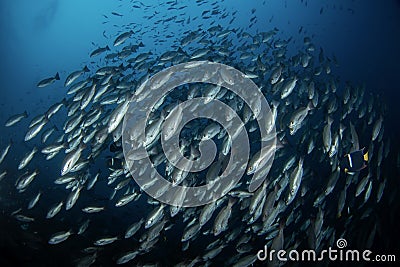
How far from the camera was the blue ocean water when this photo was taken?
912 centimetres

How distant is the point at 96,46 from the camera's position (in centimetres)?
4584

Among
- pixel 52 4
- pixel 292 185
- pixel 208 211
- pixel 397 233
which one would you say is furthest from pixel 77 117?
pixel 52 4

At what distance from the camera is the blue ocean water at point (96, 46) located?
29.9ft

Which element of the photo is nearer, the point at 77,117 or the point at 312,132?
the point at 77,117

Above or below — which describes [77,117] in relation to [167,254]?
above

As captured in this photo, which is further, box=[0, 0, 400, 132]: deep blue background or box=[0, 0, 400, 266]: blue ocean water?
box=[0, 0, 400, 132]: deep blue background

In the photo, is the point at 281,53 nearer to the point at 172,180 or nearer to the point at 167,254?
the point at 172,180

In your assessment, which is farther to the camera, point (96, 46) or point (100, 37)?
point (100, 37)

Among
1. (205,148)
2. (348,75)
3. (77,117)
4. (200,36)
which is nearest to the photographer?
(205,148)

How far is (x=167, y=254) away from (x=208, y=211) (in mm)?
3244

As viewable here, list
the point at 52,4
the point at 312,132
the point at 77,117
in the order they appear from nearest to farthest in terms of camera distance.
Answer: the point at 77,117
the point at 312,132
the point at 52,4

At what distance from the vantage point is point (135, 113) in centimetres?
607

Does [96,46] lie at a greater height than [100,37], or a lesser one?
greater

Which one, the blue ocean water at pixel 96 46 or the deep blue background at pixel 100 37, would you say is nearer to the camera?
the blue ocean water at pixel 96 46
